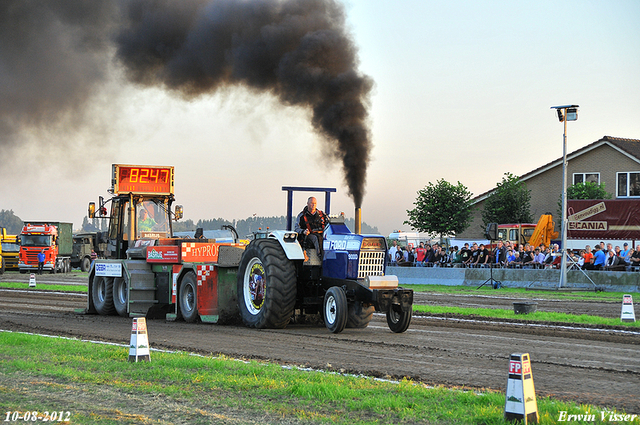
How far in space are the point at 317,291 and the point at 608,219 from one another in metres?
20.6

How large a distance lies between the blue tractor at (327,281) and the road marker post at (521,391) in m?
6.59

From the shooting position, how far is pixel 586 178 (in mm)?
46000

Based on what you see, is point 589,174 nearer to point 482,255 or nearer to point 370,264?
point 482,255

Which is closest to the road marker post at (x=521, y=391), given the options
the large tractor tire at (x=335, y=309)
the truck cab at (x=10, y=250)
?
the large tractor tire at (x=335, y=309)

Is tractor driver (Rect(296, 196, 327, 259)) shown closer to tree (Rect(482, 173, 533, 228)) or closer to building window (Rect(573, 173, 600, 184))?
tree (Rect(482, 173, 533, 228))

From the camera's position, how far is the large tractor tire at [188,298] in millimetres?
15188

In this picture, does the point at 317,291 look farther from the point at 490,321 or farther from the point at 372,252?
the point at 490,321

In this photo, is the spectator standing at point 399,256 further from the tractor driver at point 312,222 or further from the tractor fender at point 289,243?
Result: the tractor fender at point 289,243

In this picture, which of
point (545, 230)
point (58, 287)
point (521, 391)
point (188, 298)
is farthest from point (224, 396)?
point (545, 230)

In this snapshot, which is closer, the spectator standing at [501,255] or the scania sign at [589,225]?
the spectator standing at [501,255]

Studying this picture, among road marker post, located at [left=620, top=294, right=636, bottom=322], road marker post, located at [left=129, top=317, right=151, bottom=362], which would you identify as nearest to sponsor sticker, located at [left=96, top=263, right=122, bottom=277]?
road marker post, located at [left=129, top=317, right=151, bottom=362]

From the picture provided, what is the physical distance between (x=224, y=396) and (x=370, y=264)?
6.02 m

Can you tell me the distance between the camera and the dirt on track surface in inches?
320

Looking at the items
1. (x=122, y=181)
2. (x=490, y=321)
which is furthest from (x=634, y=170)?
(x=122, y=181)
